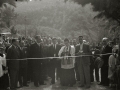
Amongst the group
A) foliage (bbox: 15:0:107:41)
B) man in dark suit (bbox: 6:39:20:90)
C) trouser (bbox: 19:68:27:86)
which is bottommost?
trouser (bbox: 19:68:27:86)

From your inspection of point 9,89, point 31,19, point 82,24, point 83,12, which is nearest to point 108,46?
point 9,89

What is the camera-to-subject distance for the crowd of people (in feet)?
24.0

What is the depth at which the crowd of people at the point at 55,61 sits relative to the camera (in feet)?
24.0

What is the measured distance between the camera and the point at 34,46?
8.24m

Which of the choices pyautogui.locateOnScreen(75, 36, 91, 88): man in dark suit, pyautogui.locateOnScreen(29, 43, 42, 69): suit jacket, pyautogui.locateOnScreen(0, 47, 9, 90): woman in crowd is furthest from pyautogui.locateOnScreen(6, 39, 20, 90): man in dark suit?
pyautogui.locateOnScreen(75, 36, 91, 88): man in dark suit

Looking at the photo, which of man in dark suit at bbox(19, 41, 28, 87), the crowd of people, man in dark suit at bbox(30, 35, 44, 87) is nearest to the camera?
the crowd of people

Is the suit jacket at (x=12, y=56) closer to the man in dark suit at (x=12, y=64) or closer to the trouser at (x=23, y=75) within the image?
the man in dark suit at (x=12, y=64)

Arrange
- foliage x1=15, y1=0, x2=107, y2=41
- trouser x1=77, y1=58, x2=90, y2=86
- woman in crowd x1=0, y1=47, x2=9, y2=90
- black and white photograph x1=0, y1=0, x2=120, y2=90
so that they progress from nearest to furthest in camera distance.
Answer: woman in crowd x1=0, y1=47, x2=9, y2=90
black and white photograph x1=0, y1=0, x2=120, y2=90
trouser x1=77, y1=58, x2=90, y2=86
foliage x1=15, y1=0, x2=107, y2=41

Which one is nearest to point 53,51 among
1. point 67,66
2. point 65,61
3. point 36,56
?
point 36,56

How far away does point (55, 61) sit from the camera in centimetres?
891

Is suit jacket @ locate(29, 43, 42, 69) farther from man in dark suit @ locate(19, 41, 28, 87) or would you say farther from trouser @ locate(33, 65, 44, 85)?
man in dark suit @ locate(19, 41, 28, 87)

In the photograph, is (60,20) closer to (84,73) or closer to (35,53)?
(35,53)

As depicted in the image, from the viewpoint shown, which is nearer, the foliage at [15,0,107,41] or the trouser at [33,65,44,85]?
the trouser at [33,65,44,85]

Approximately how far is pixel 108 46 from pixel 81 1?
7.77 ft
